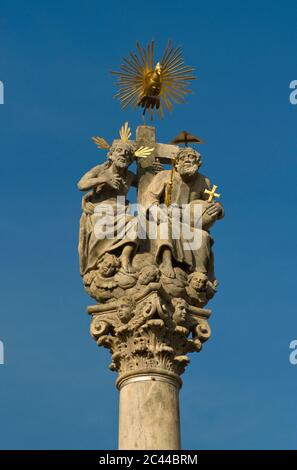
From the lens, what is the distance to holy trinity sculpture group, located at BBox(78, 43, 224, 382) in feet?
78.1

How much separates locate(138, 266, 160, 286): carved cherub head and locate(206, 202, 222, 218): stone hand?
2470mm

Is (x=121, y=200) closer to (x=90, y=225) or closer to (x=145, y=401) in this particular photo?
(x=90, y=225)

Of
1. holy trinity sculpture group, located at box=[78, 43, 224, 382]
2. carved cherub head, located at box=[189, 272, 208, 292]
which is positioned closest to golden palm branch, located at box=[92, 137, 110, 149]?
holy trinity sculpture group, located at box=[78, 43, 224, 382]

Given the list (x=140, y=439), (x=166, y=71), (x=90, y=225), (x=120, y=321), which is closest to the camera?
(x=140, y=439)

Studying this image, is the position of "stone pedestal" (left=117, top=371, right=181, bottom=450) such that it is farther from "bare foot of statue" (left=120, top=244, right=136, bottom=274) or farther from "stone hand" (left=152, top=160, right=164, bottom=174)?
"stone hand" (left=152, top=160, right=164, bottom=174)

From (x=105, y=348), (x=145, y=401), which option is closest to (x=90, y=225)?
(x=105, y=348)

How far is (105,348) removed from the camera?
960 inches

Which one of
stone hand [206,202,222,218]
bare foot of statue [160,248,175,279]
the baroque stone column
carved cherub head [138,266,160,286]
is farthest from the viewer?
stone hand [206,202,222,218]

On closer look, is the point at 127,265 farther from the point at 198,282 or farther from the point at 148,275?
the point at 198,282

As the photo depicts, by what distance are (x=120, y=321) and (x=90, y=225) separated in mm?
2567

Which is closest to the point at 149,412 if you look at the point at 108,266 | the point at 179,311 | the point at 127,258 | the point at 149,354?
the point at 149,354

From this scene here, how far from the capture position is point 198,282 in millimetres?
24812

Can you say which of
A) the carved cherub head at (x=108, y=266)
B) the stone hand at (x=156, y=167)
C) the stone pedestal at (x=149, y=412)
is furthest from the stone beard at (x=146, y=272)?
the stone hand at (x=156, y=167)

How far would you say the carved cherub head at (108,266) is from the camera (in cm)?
2481
